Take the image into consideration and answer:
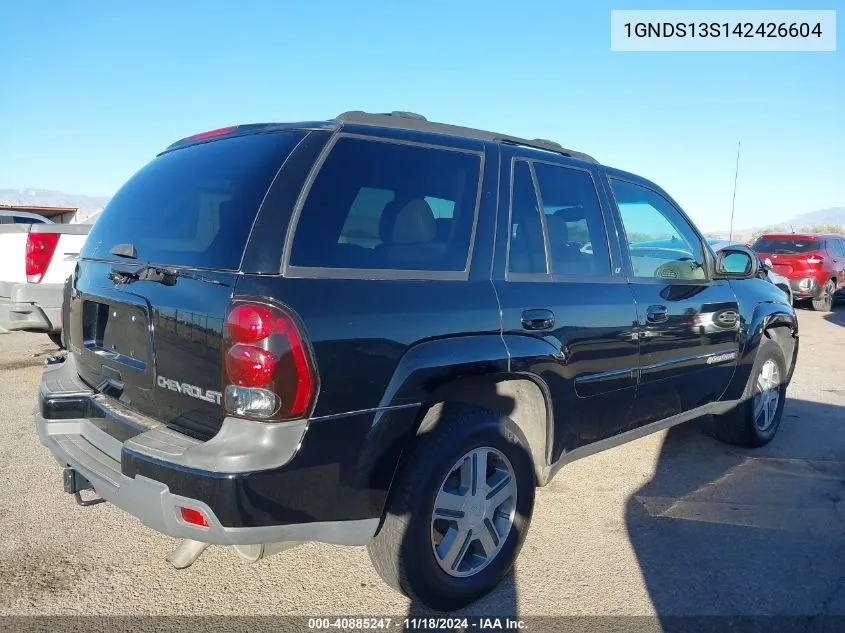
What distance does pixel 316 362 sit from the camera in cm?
216

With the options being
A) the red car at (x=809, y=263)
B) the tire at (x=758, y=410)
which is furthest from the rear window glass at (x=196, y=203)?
the red car at (x=809, y=263)

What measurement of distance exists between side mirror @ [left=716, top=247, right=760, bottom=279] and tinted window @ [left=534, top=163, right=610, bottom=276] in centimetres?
114

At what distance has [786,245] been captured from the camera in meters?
14.3

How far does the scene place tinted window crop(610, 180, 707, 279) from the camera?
367 cm

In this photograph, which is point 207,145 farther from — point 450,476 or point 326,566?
point 326,566

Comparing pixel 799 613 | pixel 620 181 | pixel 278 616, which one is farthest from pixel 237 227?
pixel 799 613

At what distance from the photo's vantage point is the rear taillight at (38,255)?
580cm

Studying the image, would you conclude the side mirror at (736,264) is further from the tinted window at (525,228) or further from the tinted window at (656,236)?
the tinted window at (525,228)

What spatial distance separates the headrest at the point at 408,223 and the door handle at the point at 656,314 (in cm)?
146

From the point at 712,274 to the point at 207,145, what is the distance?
3045mm

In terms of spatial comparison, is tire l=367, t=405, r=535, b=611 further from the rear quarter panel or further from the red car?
the red car

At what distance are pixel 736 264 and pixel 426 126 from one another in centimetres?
254

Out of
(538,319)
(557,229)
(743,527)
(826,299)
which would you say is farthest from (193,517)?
(826,299)

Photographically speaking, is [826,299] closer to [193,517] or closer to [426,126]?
[426,126]
